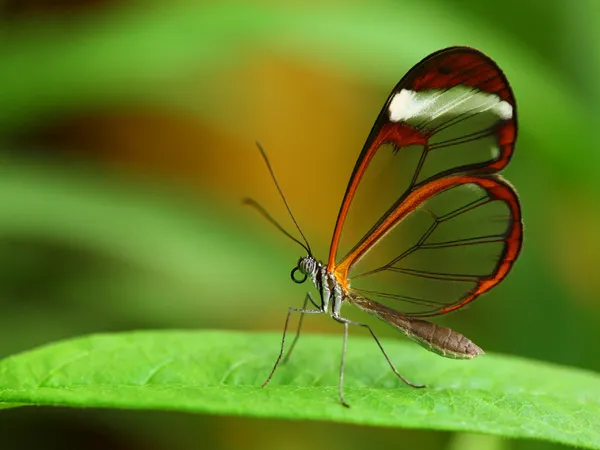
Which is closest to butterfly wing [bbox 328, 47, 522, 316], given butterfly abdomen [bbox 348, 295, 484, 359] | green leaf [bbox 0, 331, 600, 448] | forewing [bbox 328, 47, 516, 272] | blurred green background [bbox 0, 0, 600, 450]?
forewing [bbox 328, 47, 516, 272]

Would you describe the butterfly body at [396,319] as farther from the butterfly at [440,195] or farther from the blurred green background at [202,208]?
the blurred green background at [202,208]

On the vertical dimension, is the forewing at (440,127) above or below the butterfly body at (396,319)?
above

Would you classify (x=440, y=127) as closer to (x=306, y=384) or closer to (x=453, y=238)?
(x=453, y=238)

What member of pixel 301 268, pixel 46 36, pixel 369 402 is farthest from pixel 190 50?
pixel 369 402

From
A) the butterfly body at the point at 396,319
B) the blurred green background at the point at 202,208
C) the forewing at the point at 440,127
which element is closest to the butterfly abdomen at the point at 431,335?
the butterfly body at the point at 396,319

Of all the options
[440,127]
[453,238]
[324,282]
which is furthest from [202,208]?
[440,127]

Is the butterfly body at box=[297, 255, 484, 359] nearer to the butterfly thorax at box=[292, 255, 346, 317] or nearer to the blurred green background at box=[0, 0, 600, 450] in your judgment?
the butterfly thorax at box=[292, 255, 346, 317]
